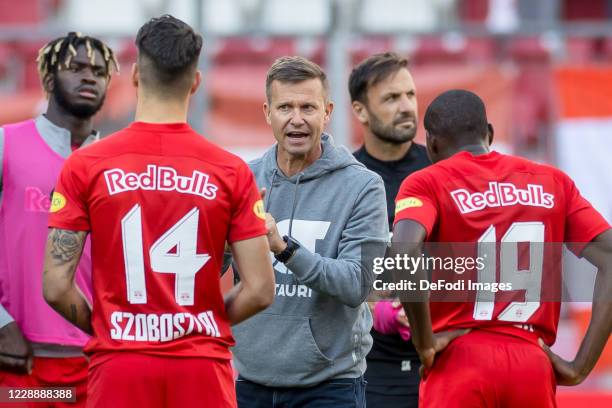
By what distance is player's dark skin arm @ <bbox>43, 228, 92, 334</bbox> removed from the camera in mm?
3990

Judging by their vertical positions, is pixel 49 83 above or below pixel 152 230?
above

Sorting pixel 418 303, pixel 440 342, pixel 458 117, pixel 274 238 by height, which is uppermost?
pixel 458 117

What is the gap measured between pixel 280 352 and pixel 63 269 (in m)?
1.22

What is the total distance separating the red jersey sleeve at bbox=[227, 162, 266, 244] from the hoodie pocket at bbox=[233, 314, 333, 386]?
0.91 metres

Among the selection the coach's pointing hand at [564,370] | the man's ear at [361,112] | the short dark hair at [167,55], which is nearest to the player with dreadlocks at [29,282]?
the short dark hair at [167,55]

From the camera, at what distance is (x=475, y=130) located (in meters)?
5.00

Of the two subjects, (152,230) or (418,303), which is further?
(418,303)

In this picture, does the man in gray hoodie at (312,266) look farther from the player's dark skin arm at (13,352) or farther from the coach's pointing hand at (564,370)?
the player's dark skin arm at (13,352)

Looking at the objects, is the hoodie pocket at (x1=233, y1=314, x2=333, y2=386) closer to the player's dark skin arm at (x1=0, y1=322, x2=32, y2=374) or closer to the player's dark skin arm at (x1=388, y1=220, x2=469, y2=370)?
the player's dark skin arm at (x1=388, y1=220, x2=469, y2=370)

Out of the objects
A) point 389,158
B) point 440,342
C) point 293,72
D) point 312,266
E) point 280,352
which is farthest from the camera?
point 389,158

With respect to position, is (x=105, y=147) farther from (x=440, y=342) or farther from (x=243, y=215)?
(x=440, y=342)

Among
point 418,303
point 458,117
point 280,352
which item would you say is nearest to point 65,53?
point 280,352

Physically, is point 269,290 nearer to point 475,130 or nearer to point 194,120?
point 475,130

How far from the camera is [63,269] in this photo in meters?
4.01
